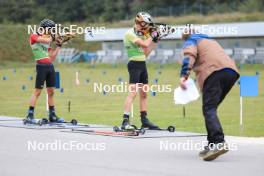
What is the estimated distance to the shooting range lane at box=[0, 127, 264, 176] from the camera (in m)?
12.2

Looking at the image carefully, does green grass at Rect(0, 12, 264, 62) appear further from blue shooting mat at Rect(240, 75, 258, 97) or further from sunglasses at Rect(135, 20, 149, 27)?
sunglasses at Rect(135, 20, 149, 27)

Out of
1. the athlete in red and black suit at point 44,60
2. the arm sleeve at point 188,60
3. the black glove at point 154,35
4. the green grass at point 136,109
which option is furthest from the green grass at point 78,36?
the arm sleeve at point 188,60

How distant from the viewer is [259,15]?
73750 millimetres

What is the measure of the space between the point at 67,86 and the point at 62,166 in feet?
87.3

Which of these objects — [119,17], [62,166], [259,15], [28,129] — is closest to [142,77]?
[28,129]

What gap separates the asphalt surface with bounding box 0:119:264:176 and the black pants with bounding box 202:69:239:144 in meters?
0.42

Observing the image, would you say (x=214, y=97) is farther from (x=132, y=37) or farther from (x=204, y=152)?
(x=132, y=37)

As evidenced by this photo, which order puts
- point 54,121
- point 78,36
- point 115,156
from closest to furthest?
point 115,156, point 54,121, point 78,36

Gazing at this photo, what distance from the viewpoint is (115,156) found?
45.6 feet

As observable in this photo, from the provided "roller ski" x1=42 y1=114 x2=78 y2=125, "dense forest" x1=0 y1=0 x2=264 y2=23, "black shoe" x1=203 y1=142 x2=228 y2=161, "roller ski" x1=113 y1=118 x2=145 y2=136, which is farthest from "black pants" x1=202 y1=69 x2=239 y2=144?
"dense forest" x1=0 y1=0 x2=264 y2=23

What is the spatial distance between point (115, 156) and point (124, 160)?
529mm

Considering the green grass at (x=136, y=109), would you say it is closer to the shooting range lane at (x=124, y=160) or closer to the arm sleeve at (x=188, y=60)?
the shooting range lane at (x=124, y=160)

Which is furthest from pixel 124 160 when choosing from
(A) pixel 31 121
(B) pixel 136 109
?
(B) pixel 136 109

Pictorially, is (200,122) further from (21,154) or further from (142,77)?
(21,154)
